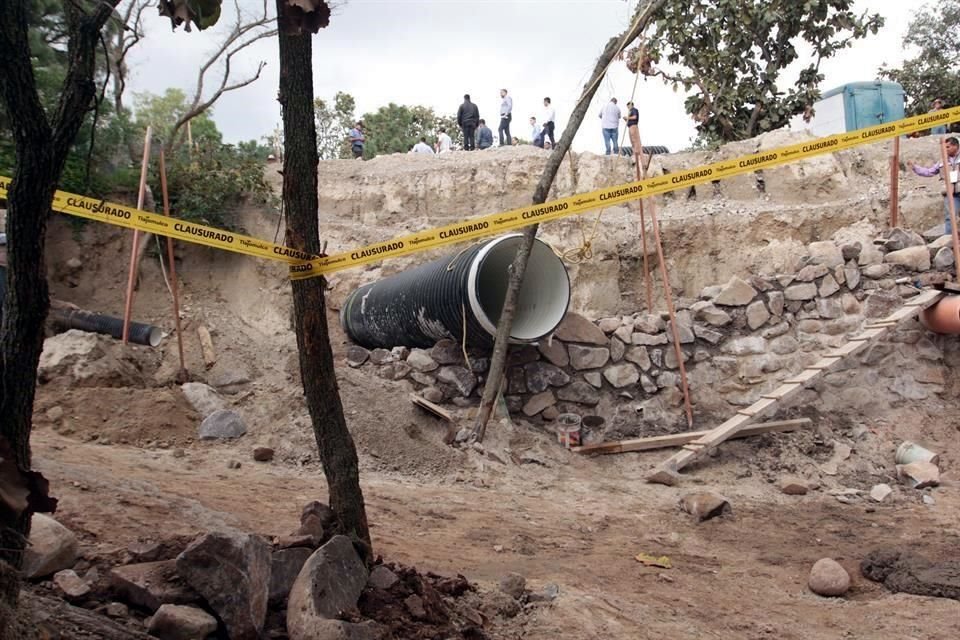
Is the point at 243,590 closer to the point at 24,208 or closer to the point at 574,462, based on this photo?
the point at 24,208

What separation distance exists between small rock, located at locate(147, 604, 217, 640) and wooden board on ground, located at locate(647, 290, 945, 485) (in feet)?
16.3

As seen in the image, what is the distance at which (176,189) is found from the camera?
1164cm

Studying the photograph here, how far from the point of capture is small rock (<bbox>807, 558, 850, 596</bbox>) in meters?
4.25

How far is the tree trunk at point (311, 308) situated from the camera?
3.37m

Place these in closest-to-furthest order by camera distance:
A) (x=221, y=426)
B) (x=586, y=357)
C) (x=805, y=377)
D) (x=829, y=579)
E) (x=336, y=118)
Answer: (x=829, y=579) < (x=221, y=426) < (x=805, y=377) < (x=586, y=357) < (x=336, y=118)

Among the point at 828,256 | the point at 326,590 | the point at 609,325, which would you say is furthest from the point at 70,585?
the point at 828,256

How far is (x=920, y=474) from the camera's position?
6.55 m

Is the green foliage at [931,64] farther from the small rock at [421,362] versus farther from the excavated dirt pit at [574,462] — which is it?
the small rock at [421,362]

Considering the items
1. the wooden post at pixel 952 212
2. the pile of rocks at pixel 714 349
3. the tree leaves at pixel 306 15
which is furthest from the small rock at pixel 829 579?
the wooden post at pixel 952 212

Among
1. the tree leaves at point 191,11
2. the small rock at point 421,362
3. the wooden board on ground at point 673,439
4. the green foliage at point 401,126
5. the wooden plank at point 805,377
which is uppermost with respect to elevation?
the green foliage at point 401,126

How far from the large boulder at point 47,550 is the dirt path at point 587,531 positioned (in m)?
0.28

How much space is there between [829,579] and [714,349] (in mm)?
4407

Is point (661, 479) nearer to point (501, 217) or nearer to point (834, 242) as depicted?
point (501, 217)

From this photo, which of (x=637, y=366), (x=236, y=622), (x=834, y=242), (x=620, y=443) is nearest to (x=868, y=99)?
(x=834, y=242)
